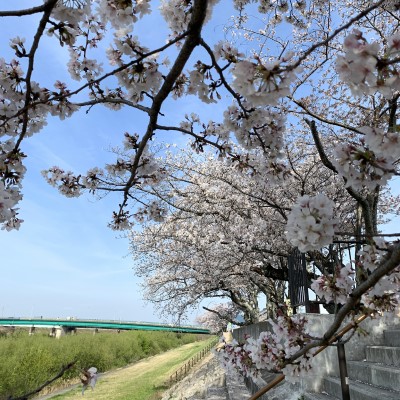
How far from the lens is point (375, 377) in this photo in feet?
12.7

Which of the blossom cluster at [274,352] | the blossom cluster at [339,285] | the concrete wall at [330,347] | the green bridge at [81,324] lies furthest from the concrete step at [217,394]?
the green bridge at [81,324]

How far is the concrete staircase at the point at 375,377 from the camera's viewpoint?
11.4 feet

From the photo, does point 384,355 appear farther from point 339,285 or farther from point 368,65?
point 368,65

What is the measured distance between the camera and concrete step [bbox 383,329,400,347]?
4.41 m

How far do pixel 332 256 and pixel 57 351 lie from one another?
728 inches

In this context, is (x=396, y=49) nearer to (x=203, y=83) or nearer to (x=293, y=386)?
(x=203, y=83)

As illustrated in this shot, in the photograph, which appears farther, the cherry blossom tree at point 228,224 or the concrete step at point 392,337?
the cherry blossom tree at point 228,224

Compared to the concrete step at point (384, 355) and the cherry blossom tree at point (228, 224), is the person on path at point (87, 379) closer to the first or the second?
the concrete step at point (384, 355)

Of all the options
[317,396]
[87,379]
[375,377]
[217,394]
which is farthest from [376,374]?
[217,394]

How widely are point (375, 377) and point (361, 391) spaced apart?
1.31ft

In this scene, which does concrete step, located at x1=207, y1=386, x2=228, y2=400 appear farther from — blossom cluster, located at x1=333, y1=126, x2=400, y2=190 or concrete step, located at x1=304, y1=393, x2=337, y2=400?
blossom cluster, located at x1=333, y1=126, x2=400, y2=190

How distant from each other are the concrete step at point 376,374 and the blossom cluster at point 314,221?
2808 millimetres

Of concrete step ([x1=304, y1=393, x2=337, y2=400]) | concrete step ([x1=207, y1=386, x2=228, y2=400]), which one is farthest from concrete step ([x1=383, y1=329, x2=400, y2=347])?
concrete step ([x1=207, y1=386, x2=228, y2=400])

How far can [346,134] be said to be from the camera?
8.98 metres
